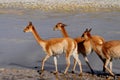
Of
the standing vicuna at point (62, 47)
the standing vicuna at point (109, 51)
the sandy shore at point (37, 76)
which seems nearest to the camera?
the standing vicuna at point (109, 51)

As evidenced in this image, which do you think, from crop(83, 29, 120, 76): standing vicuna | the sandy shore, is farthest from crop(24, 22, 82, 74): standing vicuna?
crop(83, 29, 120, 76): standing vicuna

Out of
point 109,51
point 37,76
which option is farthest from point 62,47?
point 109,51

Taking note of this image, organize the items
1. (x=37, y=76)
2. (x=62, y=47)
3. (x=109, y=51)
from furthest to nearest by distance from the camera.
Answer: (x=62, y=47) < (x=37, y=76) < (x=109, y=51)

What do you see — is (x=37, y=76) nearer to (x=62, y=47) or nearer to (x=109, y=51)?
(x=62, y=47)

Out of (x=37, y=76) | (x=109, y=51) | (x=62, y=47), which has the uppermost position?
(x=62, y=47)

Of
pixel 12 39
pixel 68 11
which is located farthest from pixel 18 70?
pixel 68 11

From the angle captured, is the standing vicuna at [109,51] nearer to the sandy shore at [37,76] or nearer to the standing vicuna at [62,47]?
the sandy shore at [37,76]

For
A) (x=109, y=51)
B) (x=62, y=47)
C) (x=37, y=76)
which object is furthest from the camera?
(x=62, y=47)

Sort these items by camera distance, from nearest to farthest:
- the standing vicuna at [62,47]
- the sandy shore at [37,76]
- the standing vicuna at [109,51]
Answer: the standing vicuna at [109,51]
the sandy shore at [37,76]
the standing vicuna at [62,47]

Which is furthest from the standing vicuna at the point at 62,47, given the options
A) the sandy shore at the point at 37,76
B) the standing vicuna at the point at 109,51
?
the standing vicuna at the point at 109,51

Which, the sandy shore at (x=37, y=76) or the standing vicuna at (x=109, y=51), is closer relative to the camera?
the standing vicuna at (x=109, y=51)

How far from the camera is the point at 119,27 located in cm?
2677

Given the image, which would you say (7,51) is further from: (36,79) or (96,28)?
(96,28)

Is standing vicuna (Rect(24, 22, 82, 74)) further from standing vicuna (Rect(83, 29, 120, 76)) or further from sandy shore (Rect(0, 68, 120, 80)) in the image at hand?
standing vicuna (Rect(83, 29, 120, 76))
